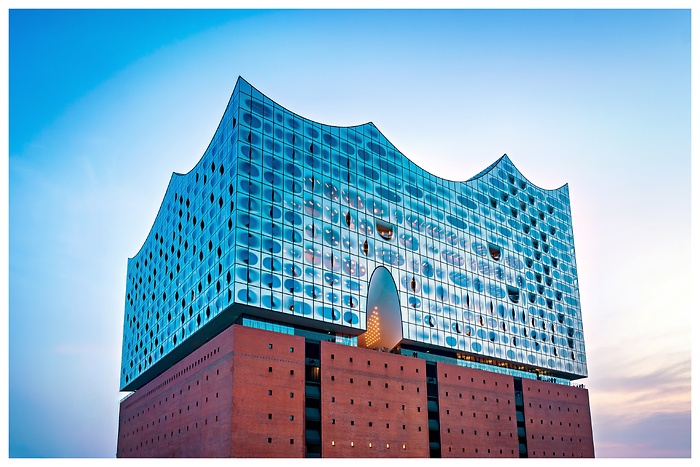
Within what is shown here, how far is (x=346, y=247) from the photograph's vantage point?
48.6 metres

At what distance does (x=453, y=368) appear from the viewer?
51.6 metres

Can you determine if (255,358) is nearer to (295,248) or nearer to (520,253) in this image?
(295,248)

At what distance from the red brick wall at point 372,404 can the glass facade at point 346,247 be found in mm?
2734

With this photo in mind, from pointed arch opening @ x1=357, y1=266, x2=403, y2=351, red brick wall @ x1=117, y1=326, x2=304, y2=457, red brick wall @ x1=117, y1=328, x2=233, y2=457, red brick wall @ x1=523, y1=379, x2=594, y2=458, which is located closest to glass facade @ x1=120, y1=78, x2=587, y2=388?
pointed arch opening @ x1=357, y1=266, x2=403, y2=351

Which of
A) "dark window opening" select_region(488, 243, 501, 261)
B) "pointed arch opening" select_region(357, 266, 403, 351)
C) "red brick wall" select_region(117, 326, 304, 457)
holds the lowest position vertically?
"red brick wall" select_region(117, 326, 304, 457)

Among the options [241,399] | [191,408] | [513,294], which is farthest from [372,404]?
[513,294]

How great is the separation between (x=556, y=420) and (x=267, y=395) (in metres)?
28.5

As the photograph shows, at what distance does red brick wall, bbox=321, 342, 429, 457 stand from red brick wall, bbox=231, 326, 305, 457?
197 cm

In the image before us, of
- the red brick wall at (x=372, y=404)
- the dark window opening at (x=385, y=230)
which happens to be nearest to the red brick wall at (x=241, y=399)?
the red brick wall at (x=372, y=404)

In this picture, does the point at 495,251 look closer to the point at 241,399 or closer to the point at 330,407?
the point at 330,407

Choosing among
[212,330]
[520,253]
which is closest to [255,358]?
[212,330]

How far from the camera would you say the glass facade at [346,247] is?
44938mm

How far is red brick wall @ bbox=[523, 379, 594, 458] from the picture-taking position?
55000 mm

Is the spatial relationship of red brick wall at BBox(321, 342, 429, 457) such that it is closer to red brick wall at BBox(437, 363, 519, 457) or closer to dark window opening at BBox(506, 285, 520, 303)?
red brick wall at BBox(437, 363, 519, 457)
